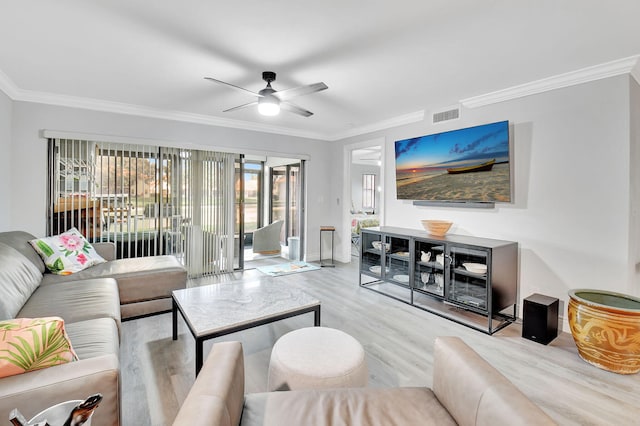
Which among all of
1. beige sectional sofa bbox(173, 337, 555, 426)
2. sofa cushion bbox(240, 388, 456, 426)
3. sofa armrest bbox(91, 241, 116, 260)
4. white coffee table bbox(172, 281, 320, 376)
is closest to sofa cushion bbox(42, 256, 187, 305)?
sofa armrest bbox(91, 241, 116, 260)

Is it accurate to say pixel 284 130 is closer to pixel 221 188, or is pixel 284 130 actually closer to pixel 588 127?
pixel 221 188

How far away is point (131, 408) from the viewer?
5.97 ft

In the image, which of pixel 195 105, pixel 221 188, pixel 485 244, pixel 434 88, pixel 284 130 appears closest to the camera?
pixel 485 244

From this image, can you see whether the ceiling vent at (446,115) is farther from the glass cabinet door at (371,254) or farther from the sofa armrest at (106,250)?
the sofa armrest at (106,250)

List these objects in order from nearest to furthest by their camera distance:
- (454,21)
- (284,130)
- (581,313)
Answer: (454,21) < (581,313) < (284,130)

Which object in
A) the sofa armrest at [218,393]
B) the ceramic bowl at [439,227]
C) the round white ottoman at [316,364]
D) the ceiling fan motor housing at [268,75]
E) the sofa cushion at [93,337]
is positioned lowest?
the round white ottoman at [316,364]

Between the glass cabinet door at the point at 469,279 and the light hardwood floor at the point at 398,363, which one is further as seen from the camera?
the glass cabinet door at the point at 469,279

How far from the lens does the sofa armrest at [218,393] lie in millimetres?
902

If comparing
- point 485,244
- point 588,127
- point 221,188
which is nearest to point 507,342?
point 485,244

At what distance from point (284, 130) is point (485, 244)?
3738 millimetres

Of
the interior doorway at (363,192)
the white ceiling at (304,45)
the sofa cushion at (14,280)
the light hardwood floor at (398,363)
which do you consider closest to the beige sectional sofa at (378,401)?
the light hardwood floor at (398,363)

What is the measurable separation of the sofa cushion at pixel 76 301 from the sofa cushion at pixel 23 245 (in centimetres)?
39

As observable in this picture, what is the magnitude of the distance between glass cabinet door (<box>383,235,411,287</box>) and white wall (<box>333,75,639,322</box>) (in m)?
0.92

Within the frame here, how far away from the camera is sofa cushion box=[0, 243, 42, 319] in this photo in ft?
6.14
